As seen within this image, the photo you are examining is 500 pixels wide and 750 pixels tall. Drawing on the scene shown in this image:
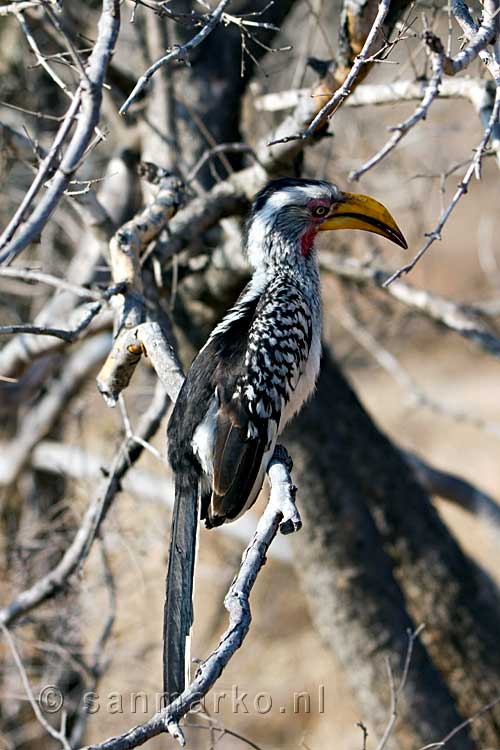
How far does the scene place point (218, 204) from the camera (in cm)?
374

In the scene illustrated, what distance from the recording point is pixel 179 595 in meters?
2.44

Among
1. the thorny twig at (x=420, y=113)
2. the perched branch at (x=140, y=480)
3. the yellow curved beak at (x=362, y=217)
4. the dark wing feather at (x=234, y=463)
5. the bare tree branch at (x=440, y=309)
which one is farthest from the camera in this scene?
the perched branch at (x=140, y=480)

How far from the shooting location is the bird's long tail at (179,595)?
91.7 inches

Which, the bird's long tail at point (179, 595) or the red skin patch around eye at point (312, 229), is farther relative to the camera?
the red skin patch around eye at point (312, 229)

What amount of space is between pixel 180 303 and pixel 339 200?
1.29m

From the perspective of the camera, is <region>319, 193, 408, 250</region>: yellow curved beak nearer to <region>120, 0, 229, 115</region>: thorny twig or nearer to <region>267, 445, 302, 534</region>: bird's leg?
<region>120, 0, 229, 115</region>: thorny twig

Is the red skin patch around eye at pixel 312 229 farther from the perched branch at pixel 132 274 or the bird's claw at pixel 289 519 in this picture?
the bird's claw at pixel 289 519

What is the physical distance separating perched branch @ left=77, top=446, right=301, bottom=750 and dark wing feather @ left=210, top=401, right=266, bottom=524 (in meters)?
0.34

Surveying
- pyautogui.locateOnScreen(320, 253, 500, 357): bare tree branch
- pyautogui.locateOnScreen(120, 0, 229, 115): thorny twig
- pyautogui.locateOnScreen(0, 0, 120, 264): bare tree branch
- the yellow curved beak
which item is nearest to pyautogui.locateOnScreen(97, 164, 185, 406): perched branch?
the yellow curved beak

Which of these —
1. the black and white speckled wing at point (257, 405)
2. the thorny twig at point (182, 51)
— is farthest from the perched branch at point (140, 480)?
the thorny twig at point (182, 51)

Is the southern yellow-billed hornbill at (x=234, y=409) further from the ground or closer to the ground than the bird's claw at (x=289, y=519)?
further from the ground

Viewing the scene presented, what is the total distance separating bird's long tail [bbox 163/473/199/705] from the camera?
233 centimetres

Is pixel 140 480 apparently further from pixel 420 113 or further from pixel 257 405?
pixel 420 113

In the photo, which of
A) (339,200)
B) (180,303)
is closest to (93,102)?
(339,200)
